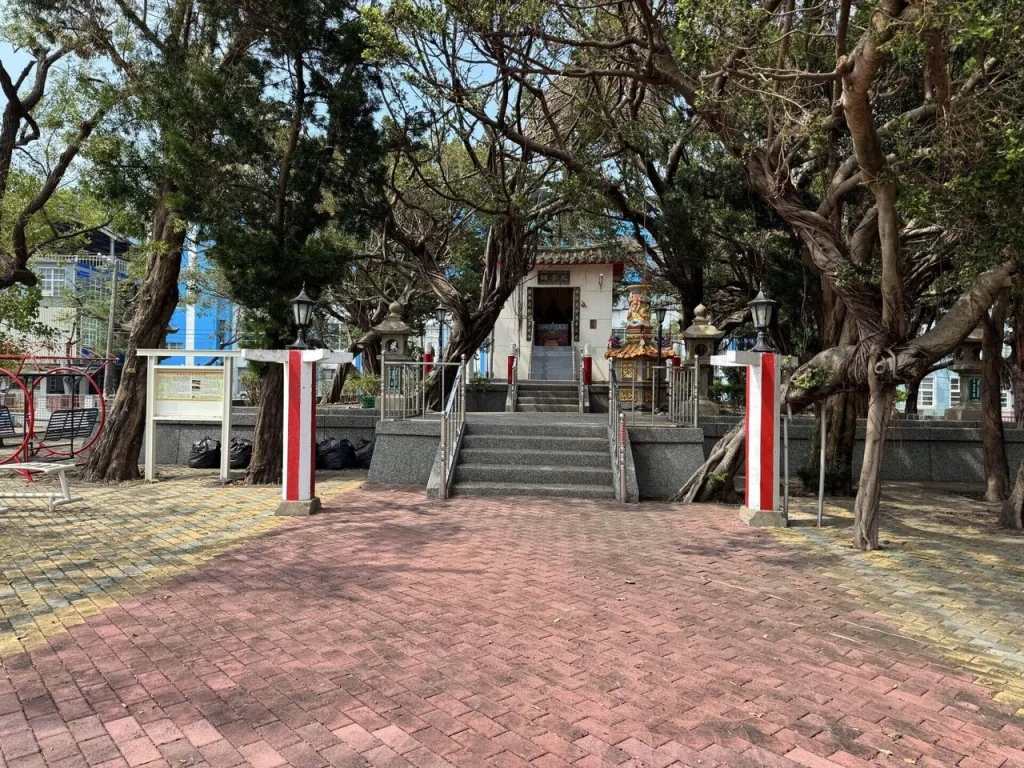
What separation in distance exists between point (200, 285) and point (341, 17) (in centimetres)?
1761

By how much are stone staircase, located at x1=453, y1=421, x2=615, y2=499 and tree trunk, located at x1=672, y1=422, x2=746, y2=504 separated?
111 cm

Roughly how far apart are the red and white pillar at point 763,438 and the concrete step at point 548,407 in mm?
8091

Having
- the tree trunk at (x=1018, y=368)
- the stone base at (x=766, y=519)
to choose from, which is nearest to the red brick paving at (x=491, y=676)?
the stone base at (x=766, y=519)

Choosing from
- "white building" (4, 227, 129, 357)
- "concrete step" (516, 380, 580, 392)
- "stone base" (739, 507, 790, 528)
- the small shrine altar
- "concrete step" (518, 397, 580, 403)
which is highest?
"white building" (4, 227, 129, 357)

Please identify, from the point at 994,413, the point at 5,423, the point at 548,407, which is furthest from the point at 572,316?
the point at 5,423

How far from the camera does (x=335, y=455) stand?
1204 cm

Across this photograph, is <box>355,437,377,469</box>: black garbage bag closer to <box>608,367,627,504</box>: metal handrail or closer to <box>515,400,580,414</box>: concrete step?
<box>515,400,580,414</box>: concrete step

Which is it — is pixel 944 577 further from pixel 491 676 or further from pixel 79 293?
pixel 79 293

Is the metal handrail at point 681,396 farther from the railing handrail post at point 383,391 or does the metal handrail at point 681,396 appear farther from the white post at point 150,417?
the white post at point 150,417

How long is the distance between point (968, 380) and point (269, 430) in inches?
548

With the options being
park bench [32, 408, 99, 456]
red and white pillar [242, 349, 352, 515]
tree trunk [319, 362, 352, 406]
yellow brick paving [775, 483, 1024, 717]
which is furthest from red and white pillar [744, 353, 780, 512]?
tree trunk [319, 362, 352, 406]

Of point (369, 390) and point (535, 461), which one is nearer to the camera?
point (535, 461)

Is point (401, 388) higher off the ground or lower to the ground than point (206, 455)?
higher

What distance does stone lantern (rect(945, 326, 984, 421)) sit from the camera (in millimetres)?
13633
